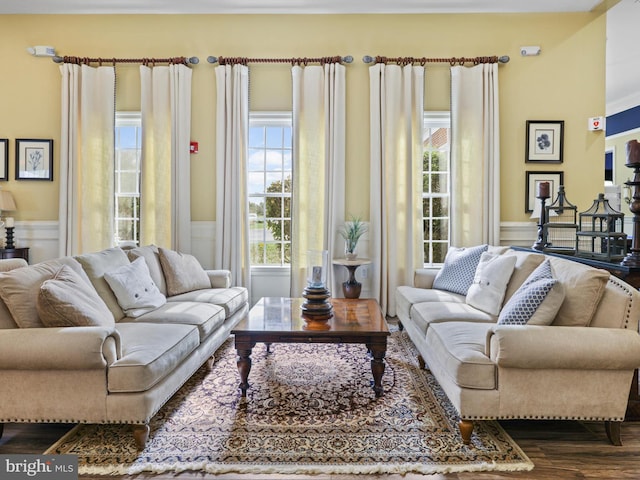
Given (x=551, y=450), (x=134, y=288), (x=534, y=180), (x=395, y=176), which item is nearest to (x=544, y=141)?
(x=534, y=180)

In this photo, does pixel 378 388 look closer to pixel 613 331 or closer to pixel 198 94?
pixel 613 331

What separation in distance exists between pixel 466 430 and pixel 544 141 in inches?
156

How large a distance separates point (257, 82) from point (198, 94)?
711mm

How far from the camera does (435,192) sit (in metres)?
5.07

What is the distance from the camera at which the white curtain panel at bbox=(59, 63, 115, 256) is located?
477 cm

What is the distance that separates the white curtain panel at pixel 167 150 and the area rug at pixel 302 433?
2.33 metres

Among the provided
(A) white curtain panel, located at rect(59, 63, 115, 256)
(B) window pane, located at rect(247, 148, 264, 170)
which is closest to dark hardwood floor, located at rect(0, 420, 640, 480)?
(A) white curtain panel, located at rect(59, 63, 115, 256)

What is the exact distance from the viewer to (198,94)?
16.0ft

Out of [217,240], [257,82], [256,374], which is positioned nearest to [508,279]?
[256,374]

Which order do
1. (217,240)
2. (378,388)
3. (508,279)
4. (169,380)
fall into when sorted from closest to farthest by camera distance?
(169,380), (378,388), (508,279), (217,240)

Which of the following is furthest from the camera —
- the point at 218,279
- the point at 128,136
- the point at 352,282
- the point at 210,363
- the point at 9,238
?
the point at 128,136

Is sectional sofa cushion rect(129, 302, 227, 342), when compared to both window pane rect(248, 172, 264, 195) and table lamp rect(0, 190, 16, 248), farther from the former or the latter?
table lamp rect(0, 190, 16, 248)

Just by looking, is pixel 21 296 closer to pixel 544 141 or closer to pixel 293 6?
pixel 293 6

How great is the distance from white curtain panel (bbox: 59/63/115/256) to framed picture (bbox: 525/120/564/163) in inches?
192
